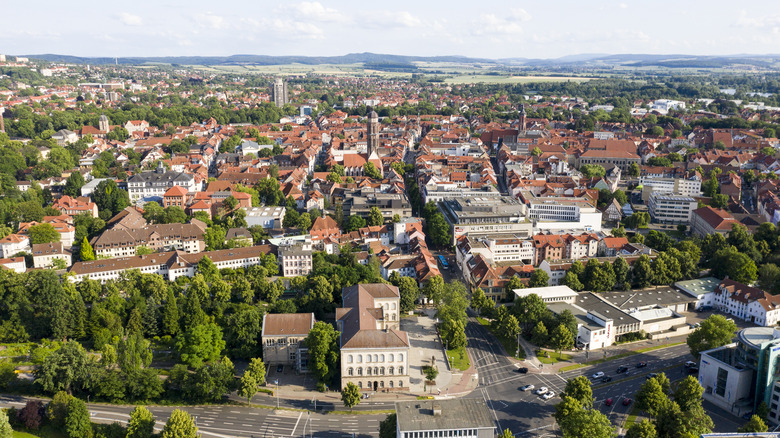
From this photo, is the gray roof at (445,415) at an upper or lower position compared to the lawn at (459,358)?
upper

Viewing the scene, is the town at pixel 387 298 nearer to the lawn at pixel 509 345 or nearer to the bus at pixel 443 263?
the lawn at pixel 509 345

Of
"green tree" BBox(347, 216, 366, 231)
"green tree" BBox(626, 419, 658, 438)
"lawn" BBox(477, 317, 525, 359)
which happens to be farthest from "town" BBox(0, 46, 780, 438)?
"green tree" BBox(347, 216, 366, 231)

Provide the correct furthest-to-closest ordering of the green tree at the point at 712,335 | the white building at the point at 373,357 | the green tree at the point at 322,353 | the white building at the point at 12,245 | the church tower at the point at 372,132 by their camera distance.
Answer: the church tower at the point at 372,132
the white building at the point at 12,245
the green tree at the point at 712,335
the green tree at the point at 322,353
the white building at the point at 373,357

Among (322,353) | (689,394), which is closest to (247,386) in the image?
(322,353)

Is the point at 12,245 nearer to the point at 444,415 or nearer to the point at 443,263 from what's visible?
the point at 443,263

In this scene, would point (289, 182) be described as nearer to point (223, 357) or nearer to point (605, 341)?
point (223, 357)

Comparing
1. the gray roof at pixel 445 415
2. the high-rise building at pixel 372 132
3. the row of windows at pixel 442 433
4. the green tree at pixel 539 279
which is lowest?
the row of windows at pixel 442 433

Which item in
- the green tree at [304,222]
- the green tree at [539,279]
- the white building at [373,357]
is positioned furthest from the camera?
the green tree at [304,222]

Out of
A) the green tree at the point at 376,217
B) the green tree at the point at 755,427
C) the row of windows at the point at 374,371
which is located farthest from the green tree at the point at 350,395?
the green tree at the point at 376,217
